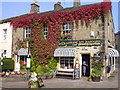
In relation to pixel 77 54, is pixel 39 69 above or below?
below

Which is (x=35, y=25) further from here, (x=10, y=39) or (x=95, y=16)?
(x=95, y=16)

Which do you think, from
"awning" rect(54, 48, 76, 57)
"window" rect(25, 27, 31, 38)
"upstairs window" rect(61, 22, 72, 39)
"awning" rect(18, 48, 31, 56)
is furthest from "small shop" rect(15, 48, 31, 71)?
"upstairs window" rect(61, 22, 72, 39)

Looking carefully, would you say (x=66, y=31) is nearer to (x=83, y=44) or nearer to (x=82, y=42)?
(x=82, y=42)

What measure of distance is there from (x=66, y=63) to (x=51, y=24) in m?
4.57

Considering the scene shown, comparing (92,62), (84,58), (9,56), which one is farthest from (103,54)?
(9,56)

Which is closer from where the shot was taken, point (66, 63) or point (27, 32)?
point (66, 63)

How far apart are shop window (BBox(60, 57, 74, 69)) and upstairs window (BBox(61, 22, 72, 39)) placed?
2283mm

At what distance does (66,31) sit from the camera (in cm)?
1659

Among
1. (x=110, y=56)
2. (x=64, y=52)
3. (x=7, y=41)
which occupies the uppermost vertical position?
(x=7, y=41)

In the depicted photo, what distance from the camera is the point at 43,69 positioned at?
15852mm

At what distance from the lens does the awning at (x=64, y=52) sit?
15178mm

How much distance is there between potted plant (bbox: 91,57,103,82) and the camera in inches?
517

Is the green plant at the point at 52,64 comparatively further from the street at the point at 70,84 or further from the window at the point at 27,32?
the window at the point at 27,32

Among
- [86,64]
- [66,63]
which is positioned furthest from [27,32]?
[86,64]
